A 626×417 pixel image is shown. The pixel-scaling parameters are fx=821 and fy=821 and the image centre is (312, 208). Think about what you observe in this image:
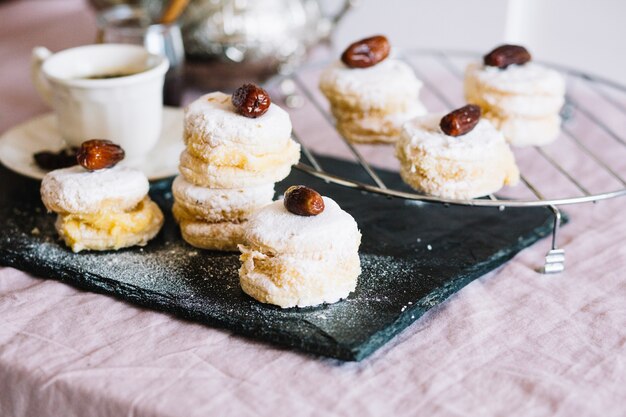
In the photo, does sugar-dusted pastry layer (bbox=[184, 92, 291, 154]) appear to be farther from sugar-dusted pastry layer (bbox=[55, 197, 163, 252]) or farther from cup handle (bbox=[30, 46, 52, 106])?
cup handle (bbox=[30, 46, 52, 106])

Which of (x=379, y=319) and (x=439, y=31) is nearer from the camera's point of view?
(x=379, y=319)

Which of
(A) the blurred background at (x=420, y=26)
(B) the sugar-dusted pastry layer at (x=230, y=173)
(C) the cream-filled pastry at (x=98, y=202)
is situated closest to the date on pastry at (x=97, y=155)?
(C) the cream-filled pastry at (x=98, y=202)

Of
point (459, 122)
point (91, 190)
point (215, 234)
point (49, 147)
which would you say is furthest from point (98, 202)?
point (459, 122)

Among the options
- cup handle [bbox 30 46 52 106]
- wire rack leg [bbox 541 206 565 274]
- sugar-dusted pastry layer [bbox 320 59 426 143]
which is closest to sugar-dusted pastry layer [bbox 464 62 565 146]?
sugar-dusted pastry layer [bbox 320 59 426 143]

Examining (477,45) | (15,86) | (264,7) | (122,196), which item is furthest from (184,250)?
(477,45)

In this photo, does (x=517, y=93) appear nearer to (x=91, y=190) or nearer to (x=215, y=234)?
(x=215, y=234)

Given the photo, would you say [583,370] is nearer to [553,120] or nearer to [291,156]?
[291,156]

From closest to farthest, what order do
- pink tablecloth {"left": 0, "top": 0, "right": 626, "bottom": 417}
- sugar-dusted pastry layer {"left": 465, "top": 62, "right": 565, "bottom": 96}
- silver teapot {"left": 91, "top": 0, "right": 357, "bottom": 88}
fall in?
pink tablecloth {"left": 0, "top": 0, "right": 626, "bottom": 417}, sugar-dusted pastry layer {"left": 465, "top": 62, "right": 565, "bottom": 96}, silver teapot {"left": 91, "top": 0, "right": 357, "bottom": 88}
